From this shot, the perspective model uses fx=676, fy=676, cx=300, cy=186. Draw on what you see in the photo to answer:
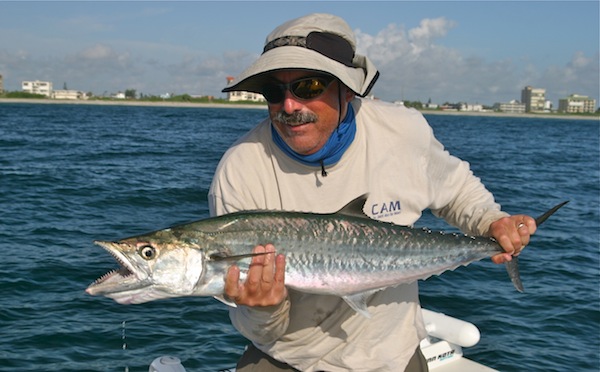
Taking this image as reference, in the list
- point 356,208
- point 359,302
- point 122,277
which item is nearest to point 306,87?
point 356,208

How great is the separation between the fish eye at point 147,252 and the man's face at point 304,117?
96 centimetres

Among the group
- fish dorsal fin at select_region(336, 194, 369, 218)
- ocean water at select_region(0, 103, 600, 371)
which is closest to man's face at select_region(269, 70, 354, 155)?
fish dorsal fin at select_region(336, 194, 369, 218)

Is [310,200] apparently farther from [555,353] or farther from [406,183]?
[555,353]

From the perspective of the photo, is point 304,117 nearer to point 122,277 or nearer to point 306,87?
point 306,87

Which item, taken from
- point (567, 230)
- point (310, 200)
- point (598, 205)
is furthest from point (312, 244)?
point (598, 205)

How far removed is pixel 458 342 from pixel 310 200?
3.63 m

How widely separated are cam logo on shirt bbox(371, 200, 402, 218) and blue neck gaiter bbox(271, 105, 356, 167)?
0.42 metres

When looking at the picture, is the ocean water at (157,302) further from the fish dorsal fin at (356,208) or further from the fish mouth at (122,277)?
the fish dorsal fin at (356,208)

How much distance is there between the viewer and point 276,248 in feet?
12.1

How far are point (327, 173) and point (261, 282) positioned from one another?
79 centimetres

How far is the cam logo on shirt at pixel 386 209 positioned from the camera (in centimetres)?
411

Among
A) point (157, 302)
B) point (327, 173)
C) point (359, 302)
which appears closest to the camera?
point (359, 302)

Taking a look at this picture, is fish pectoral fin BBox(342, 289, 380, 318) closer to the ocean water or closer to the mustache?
the mustache

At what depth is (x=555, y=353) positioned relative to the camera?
9.58m
